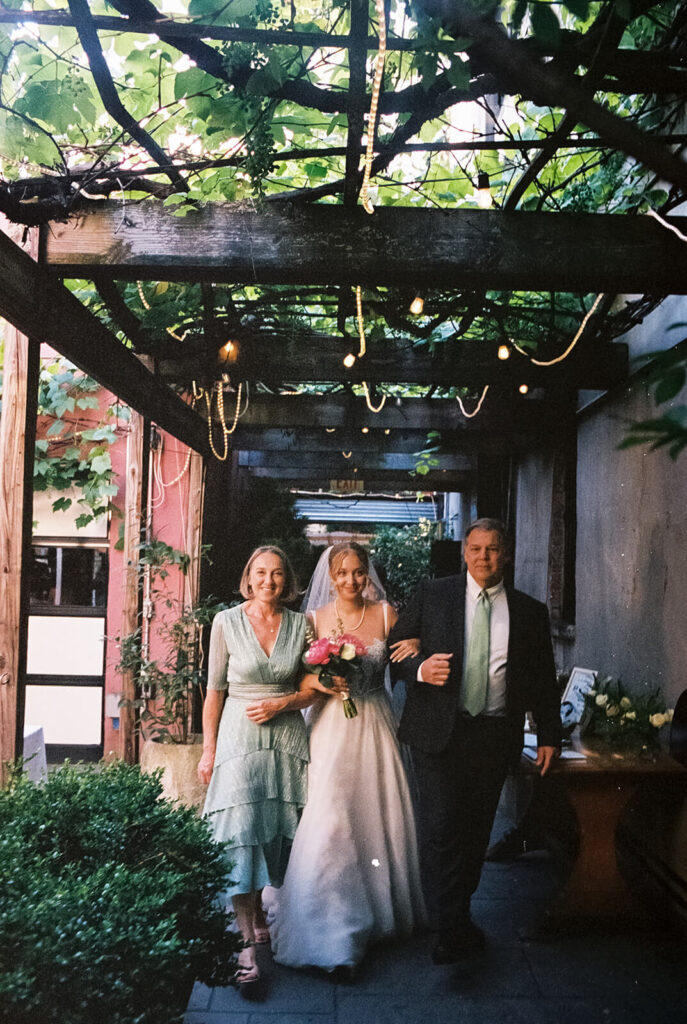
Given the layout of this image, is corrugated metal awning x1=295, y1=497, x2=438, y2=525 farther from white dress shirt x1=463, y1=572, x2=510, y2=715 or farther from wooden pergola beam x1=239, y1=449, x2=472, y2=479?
white dress shirt x1=463, y1=572, x2=510, y2=715

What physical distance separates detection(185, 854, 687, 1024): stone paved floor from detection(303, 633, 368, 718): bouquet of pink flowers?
1296 mm

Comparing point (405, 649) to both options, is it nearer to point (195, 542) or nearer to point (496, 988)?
point (496, 988)

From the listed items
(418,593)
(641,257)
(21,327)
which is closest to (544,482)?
(418,593)

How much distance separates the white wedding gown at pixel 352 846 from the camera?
4.13 metres

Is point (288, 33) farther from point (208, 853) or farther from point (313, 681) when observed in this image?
point (313, 681)

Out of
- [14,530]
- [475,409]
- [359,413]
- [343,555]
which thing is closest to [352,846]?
[343,555]

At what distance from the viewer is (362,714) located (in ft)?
15.0

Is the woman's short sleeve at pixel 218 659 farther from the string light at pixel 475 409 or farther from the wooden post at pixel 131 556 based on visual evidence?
the string light at pixel 475 409

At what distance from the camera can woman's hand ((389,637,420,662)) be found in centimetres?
439

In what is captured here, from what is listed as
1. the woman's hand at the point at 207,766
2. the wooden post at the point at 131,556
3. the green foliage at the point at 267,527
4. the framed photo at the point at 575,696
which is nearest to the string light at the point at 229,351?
the wooden post at the point at 131,556

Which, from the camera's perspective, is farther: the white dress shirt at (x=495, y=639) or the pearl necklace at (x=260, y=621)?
the pearl necklace at (x=260, y=621)

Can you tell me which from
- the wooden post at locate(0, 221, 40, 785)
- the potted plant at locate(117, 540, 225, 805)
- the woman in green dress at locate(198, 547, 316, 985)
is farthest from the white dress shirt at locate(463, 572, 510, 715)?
the potted plant at locate(117, 540, 225, 805)

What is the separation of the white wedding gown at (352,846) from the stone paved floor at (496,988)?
0.42ft

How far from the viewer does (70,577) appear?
890 cm
